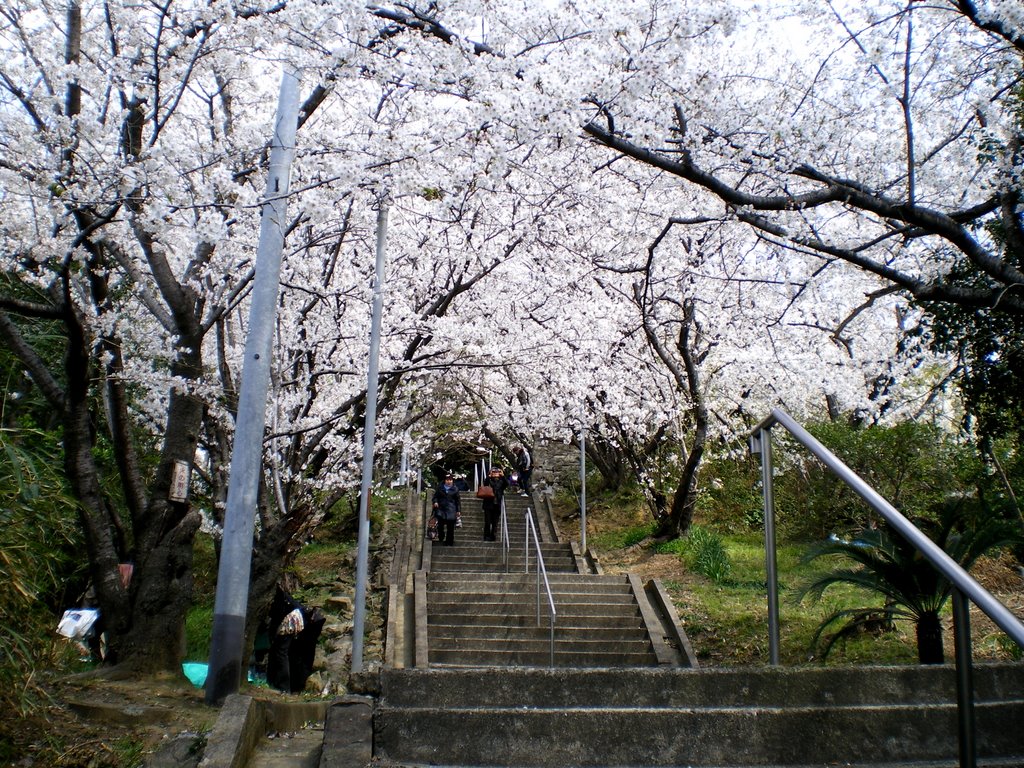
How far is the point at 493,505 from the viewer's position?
18172mm

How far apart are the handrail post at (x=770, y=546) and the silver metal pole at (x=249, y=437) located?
325 centimetres

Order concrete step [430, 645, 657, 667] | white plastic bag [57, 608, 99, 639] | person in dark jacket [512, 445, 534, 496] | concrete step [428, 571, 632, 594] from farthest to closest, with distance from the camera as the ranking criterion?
person in dark jacket [512, 445, 534, 496] < concrete step [428, 571, 632, 594] < concrete step [430, 645, 657, 667] < white plastic bag [57, 608, 99, 639]

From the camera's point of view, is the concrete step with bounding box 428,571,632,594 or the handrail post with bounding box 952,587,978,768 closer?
the handrail post with bounding box 952,587,978,768

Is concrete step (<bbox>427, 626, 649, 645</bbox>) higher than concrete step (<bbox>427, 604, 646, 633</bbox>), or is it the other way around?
concrete step (<bbox>427, 604, 646, 633</bbox>)

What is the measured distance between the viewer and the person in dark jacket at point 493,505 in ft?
58.1

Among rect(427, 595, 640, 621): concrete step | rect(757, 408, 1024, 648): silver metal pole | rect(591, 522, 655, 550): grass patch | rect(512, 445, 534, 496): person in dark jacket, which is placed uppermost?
rect(512, 445, 534, 496): person in dark jacket

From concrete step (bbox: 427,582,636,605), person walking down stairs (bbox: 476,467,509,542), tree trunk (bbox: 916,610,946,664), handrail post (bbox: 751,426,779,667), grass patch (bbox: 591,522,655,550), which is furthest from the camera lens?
person walking down stairs (bbox: 476,467,509,542)

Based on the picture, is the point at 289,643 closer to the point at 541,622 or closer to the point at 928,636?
the point at 541,622

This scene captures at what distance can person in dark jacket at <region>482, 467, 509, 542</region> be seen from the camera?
58.1 ft

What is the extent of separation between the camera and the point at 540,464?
82.2 feet

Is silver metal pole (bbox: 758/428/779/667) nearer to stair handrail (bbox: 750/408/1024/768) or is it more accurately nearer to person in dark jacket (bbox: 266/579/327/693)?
stair handrail (bbox: 750/408/1024/768)

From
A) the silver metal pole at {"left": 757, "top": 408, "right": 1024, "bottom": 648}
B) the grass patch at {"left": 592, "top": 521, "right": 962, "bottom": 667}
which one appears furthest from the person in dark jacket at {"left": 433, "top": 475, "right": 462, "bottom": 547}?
the silver metal pole at {"left": 757, "top": 408, "right": 1024, "bottom": 648}

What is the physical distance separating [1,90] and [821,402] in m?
18.1

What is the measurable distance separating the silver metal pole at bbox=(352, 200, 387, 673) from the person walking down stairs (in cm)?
935
